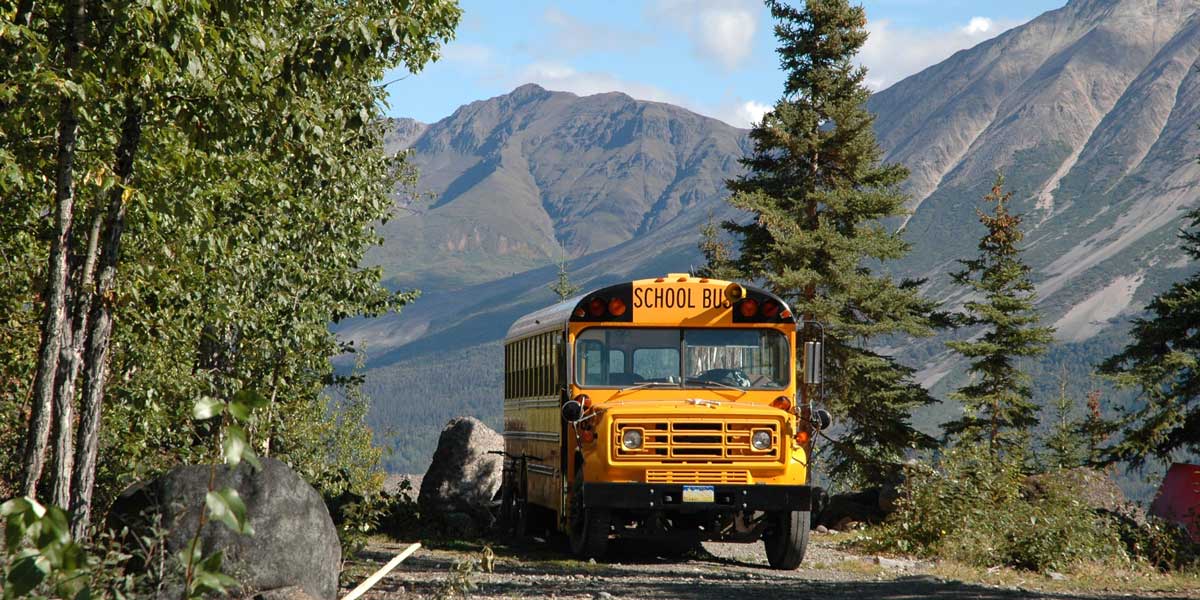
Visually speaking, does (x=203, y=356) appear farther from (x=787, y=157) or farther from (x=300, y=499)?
(x=787, y=157)

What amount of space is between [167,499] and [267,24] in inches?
147

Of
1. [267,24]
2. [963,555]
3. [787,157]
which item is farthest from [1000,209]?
[267,24]

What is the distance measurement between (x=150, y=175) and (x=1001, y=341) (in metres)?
40.0

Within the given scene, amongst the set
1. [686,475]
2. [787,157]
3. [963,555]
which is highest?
[787,157]

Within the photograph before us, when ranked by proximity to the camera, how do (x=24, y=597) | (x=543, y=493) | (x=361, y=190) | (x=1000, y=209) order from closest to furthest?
(x=24, y=597)
(x=543, y=493)
(x=361, y=190)
(x=1000, y=209)

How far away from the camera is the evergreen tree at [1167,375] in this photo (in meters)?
29.5

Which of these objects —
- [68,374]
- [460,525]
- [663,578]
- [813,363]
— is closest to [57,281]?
[68,374]

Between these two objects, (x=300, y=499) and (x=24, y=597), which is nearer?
(x=24, y=597)

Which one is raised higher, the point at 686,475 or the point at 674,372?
the point at 674,372

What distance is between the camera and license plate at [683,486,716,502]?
14.8 meters

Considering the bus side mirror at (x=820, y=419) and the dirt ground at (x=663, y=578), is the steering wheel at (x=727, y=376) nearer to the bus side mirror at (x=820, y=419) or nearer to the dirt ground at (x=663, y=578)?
the bus side mirror at (x=820, y=419)

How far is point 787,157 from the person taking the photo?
3691 cm

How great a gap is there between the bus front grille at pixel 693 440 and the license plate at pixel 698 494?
1.00 feet

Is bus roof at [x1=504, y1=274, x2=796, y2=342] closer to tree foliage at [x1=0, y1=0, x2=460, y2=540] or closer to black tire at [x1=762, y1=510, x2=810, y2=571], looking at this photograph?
black tire at [x1=762, y1=510, x2=810, y2=571]
